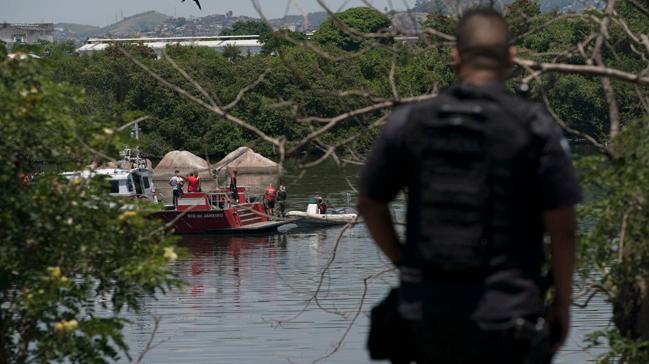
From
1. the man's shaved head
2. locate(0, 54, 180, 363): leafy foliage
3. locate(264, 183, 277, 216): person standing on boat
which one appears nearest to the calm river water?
locate(264, 183, 277, 216): person standing on boat

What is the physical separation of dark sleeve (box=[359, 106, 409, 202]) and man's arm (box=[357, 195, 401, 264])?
0.06 metres

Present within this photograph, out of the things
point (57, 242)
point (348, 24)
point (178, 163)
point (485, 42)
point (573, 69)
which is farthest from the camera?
point (348, 24)

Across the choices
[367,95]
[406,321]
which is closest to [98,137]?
[367,95]

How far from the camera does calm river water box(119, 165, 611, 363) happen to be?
25.3 metres

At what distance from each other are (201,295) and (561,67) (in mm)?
27121

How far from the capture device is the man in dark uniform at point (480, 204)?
4.02m

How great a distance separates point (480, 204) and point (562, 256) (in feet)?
1.01

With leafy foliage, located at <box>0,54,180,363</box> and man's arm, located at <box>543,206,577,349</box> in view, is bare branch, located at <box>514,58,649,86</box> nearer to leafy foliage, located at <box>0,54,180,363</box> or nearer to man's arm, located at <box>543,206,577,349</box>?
leafy foliage, located at <box>0,54,180,363</box>

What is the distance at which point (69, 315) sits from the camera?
29.7ft

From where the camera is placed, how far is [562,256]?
13.6 ft

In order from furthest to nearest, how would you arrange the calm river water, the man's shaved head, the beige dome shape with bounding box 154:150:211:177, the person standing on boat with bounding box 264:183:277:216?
the beige dome shape with bounding box 154:150:211:177 → the person standing on boat with bounding box 264:183:277:216 → the calm river water → the man's shaved head

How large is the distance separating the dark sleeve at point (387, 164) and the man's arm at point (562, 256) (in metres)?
0.41

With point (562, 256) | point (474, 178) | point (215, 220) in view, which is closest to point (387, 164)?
point (474, 178)

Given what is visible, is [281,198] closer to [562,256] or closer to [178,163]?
[178,163]
